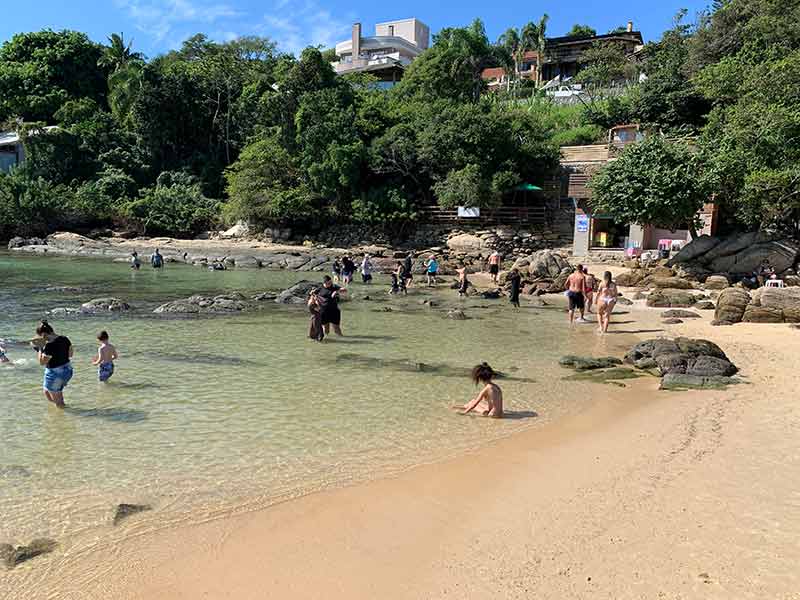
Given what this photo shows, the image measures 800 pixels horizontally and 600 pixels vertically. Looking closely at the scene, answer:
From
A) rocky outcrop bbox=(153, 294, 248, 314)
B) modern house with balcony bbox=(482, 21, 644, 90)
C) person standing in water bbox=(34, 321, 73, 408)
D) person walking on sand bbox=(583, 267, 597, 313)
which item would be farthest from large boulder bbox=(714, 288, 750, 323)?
modern house with balcony bbox=(482, 21, 644, 90)

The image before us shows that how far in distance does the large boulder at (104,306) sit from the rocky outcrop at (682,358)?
1632 cm

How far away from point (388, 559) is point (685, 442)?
478 centimetres

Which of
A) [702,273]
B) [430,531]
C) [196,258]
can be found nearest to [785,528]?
[430,531]

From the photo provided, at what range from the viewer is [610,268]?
31.1 meters

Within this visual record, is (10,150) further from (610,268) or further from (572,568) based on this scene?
(572,568)

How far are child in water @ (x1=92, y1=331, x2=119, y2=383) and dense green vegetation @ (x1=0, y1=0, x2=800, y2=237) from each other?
917 inches

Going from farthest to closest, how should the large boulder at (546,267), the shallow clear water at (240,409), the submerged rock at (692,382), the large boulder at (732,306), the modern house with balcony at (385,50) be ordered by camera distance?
the modern house with balcony at (385,50)
the large boulder at (546,267)
the large boulder at (732,306)
the submerged rock at (692,382)
the shallow clear water at (240,409)

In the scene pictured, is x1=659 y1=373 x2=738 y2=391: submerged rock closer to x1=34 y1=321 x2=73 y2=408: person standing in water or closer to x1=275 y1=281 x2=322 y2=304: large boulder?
x1=34 y1=321 x2=73 y2=408: person standing in water

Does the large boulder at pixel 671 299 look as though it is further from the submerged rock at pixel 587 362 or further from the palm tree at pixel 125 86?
the palm tree at pixel 125 86

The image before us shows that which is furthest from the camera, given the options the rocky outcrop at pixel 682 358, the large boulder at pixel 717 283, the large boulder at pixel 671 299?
the large boulder at pixel 717 283

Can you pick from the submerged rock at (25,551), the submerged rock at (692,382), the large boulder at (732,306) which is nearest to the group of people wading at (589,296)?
the large boulder at (732,306)

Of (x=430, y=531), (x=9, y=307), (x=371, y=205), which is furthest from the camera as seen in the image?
(x=371, y=205)

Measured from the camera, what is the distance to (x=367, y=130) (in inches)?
1807

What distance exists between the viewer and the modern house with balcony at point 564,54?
67312 millimetres
